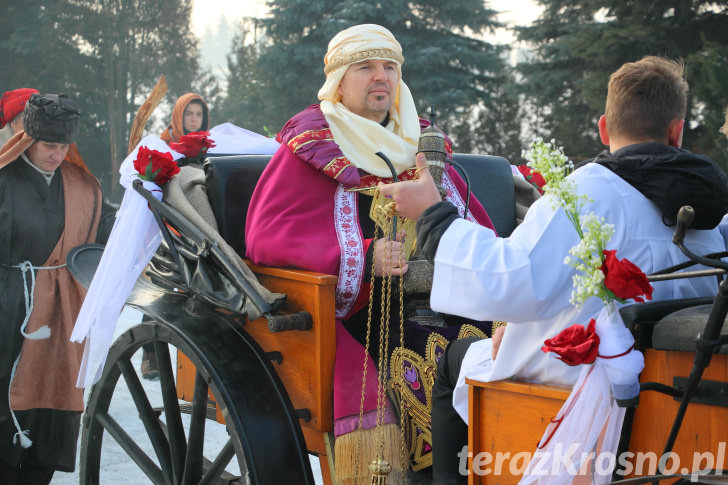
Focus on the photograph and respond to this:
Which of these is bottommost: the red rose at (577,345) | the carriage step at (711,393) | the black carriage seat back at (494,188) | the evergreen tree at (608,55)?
the carriage step at (711,393)

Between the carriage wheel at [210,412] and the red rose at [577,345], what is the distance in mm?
1093

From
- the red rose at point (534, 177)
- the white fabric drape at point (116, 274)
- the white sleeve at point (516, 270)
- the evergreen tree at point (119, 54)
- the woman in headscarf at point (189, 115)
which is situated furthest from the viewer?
the evergreen tree at point (119, 54)

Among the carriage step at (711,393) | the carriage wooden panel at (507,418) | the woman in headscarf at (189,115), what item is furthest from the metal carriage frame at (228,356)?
the woman in headscarf at (189,115)

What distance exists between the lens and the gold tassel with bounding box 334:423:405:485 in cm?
239

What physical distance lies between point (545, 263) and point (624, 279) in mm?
255

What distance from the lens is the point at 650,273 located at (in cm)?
180

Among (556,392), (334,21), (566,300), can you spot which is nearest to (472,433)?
(556,392)

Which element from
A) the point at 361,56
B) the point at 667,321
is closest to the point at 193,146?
the point at 361,56

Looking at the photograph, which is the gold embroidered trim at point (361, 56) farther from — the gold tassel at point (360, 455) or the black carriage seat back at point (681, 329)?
the black carriage seat back at point (681, 329)

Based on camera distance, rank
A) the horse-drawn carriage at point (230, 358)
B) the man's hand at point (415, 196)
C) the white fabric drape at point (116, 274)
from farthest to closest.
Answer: the white fabric drape at point (116, 274), the horse-drawn carriage at point (230, 358), the man's hand at point (415, 196)

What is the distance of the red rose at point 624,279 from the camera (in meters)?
1.54

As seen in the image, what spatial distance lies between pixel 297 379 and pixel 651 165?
4.54 feet

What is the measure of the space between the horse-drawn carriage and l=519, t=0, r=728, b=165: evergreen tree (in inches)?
351

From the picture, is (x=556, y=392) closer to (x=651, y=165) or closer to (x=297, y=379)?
(x=651, y=165)
